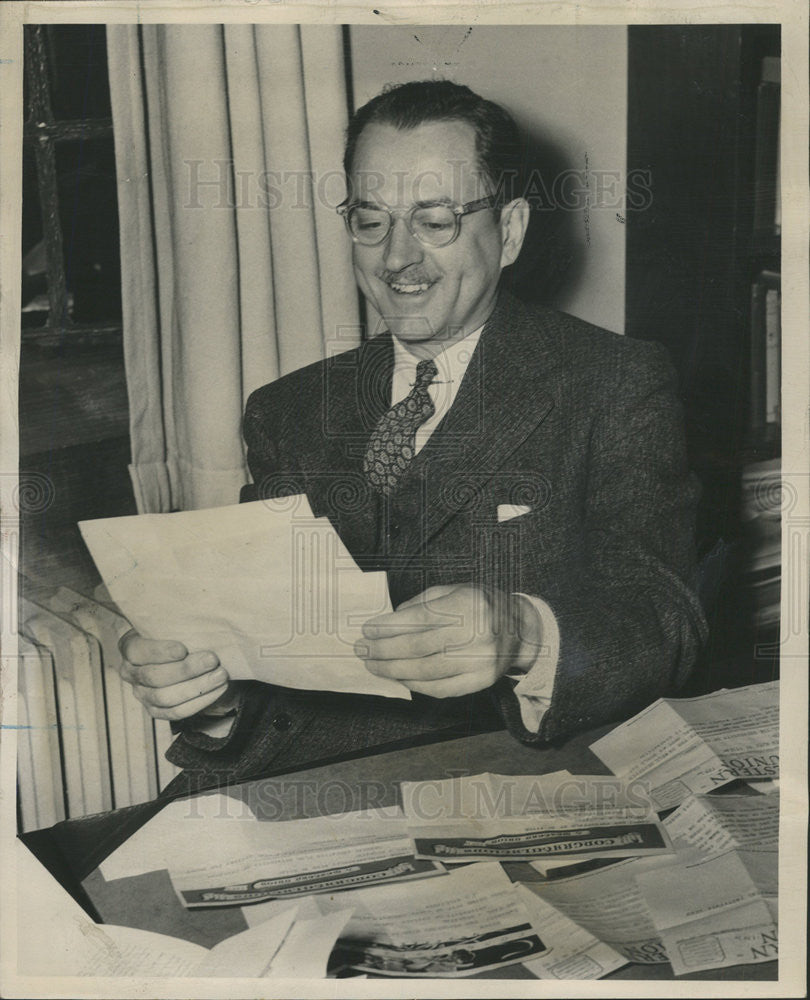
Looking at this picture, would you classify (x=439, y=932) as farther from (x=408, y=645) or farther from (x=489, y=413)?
(x=489, y=413)

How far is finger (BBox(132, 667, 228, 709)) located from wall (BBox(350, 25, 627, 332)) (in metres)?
0.67

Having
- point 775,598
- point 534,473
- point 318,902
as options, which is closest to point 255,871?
point 318,902

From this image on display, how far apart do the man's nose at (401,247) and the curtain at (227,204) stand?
6 centimetres

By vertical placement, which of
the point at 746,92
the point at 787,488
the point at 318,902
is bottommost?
the point at 318,902

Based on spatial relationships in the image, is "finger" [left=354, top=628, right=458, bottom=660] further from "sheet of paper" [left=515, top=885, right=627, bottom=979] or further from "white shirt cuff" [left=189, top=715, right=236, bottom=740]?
"sheet of paper" [left=515, top=885, right=627, bottom=979]

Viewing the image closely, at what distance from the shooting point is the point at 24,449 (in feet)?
4.32

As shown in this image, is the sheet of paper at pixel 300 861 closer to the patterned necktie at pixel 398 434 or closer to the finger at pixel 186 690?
the finger at pixel 186 690

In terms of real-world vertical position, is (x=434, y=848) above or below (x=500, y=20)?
below

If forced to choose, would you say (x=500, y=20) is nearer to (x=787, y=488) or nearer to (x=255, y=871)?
(x=787, y=488)

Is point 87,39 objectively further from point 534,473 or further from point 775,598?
A: point 775,598

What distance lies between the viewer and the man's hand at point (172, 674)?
129cm

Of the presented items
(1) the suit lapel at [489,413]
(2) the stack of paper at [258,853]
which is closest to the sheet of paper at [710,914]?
(2) the stack of paper at [258,853]

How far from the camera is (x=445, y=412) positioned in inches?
50.4

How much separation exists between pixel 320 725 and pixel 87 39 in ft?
3.03
